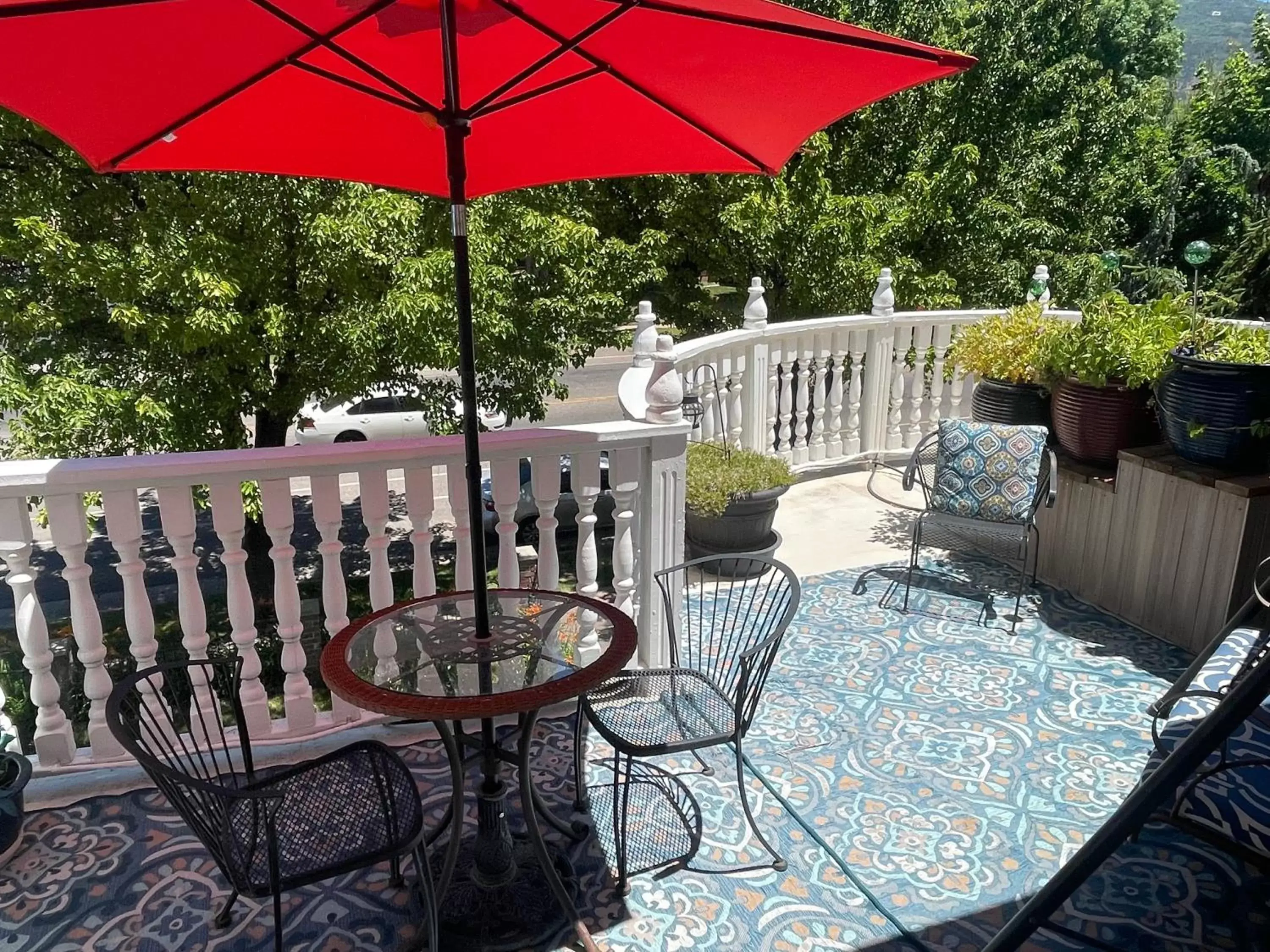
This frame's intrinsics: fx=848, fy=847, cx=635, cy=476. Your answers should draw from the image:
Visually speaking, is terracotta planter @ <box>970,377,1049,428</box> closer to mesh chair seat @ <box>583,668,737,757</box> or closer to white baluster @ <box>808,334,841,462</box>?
white baluster @ <box>808,334,841,462</box>

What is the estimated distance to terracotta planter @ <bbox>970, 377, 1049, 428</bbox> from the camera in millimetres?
4793

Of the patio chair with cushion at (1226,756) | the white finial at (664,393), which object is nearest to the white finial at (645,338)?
the white finial at (664,393)

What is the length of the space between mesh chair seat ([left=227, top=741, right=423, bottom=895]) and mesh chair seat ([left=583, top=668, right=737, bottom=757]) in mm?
557

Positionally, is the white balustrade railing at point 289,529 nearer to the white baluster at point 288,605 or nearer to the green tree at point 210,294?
the white baluster at point 288,605

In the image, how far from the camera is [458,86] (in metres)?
1.94

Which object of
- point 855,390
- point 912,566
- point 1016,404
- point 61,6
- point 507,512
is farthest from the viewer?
point 855,390

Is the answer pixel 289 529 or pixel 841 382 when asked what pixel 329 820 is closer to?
pixel 289 529

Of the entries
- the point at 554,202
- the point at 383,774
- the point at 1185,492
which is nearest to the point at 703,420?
the point at 1185,492

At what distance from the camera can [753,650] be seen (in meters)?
2.32

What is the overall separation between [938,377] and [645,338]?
297cm

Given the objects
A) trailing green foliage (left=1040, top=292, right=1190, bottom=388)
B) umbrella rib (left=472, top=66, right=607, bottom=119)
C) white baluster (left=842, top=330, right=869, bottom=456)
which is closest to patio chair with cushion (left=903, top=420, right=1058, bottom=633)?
trailing green foliage (left=1040, top=292, right=1190, bottom=388)

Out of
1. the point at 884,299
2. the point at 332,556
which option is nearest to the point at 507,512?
the point at 332,556

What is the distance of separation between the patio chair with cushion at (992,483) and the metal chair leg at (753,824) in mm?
1927

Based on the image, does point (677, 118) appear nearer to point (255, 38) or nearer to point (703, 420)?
point (255, 38)
